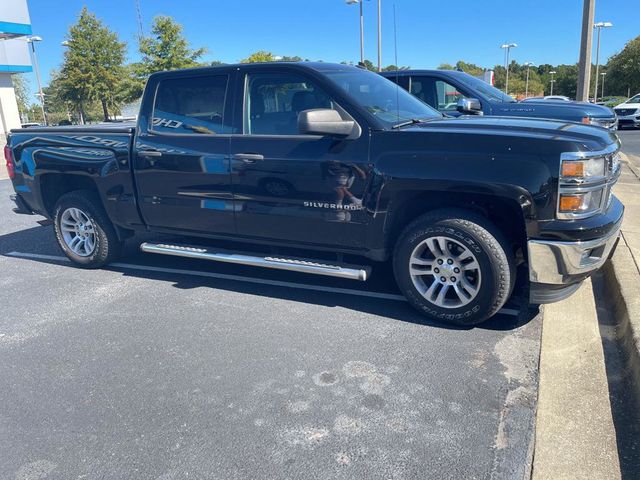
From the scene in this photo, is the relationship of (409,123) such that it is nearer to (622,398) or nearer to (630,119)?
(622,398)

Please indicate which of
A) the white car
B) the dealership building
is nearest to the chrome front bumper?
the white car

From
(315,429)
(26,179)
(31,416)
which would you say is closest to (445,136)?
(315,429)

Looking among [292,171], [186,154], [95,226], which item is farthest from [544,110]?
[95,226]

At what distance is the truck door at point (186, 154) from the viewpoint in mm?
4680

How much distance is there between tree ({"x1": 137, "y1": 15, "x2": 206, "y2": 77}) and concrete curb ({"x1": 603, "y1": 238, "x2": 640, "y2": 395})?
1238 inches

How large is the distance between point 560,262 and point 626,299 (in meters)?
0.89

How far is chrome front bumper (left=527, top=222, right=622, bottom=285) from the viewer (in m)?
3.48

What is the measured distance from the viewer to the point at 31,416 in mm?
3137

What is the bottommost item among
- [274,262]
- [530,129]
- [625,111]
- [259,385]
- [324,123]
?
[259,385]

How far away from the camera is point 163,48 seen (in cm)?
3303

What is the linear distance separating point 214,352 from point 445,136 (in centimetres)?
221

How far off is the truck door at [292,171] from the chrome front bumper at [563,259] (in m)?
1.26

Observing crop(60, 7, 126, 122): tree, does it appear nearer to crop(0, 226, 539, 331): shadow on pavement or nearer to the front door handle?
crop(0, 226, 539, 331): shadow on pavement

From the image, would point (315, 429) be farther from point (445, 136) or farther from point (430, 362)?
point (445, 136)
